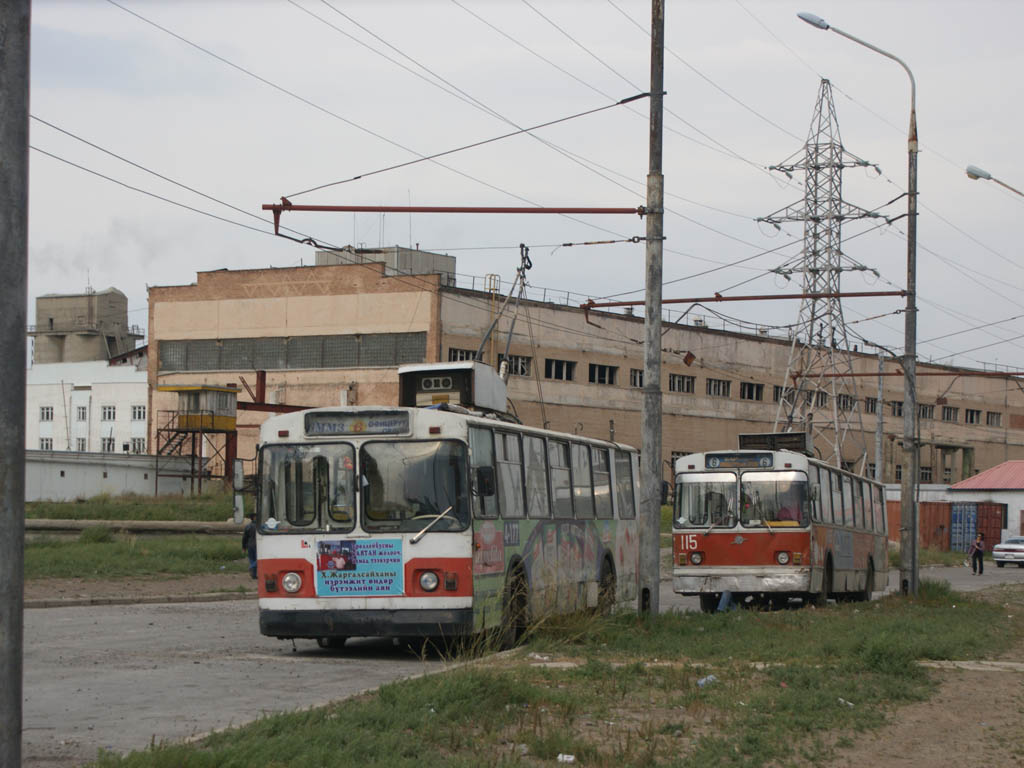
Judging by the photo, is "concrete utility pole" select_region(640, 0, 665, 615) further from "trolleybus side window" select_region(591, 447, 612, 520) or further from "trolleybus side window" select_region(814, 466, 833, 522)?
"trolleybus side window" select_region(814, 466, 833, 522)

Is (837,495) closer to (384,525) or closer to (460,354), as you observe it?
(384,525)

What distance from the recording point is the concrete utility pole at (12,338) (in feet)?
15.0

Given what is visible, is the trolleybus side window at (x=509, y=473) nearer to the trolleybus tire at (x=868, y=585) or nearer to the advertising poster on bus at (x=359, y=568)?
the advertising poster on bus at (x=359, y=568)

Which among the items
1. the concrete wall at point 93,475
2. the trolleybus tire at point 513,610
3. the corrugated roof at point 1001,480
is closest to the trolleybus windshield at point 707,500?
the trolleybus tire at point 513,610

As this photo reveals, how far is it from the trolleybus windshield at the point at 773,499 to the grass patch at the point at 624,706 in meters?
7.80

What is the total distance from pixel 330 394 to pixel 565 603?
49183 millimetres

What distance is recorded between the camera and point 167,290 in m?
72.1

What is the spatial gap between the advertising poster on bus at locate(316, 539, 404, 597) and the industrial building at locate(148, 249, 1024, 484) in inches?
1740

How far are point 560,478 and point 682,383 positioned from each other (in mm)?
59073

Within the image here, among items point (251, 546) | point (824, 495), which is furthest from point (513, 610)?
point (824, 495)

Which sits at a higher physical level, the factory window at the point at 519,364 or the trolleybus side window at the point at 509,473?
the factory window at the point at 519,364

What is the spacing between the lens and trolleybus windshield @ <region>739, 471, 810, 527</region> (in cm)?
2488

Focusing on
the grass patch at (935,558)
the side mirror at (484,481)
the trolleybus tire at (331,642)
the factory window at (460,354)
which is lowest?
the grass patch at (935,558)

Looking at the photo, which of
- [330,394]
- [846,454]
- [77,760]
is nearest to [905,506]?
[77,760]
